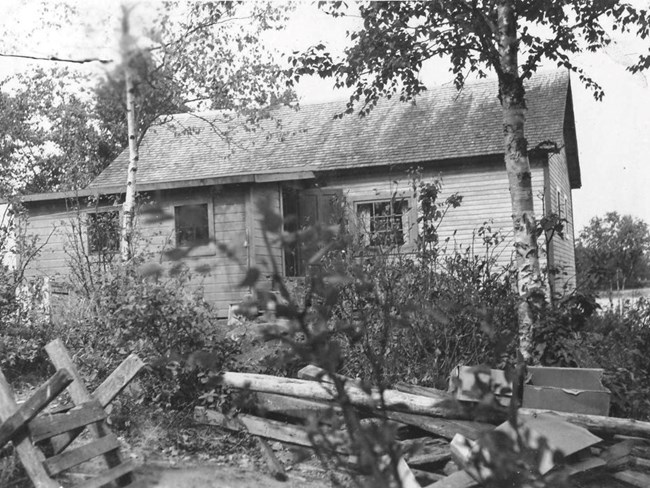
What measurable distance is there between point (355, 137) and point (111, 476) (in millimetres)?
11817

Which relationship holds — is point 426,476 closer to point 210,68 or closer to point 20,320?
point 20,320

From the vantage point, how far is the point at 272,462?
507 cm

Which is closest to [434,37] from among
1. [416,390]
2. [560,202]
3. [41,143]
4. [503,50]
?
[503,50]

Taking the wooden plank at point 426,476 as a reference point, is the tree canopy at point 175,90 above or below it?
above

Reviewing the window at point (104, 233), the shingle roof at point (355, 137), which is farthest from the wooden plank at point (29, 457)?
the shingle roof at point (355, 137)

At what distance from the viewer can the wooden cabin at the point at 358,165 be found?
42.2 feet

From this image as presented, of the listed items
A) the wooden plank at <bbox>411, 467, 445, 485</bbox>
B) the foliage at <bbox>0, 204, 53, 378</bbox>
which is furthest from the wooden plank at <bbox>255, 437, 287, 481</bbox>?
the foliage at <bbox>0, 204, 53, 378</bbox>

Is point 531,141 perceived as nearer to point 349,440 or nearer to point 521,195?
point 521,195

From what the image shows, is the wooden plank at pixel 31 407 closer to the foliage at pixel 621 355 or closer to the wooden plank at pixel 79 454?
the wooden plank at pixel 79 454

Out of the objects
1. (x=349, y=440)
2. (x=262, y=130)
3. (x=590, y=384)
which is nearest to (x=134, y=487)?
(x=590, y=384)

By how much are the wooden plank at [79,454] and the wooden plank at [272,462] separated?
3.80ft

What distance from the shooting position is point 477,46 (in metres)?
8.09

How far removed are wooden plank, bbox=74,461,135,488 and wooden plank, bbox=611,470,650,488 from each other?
332 centimetres

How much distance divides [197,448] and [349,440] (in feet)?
14.9
